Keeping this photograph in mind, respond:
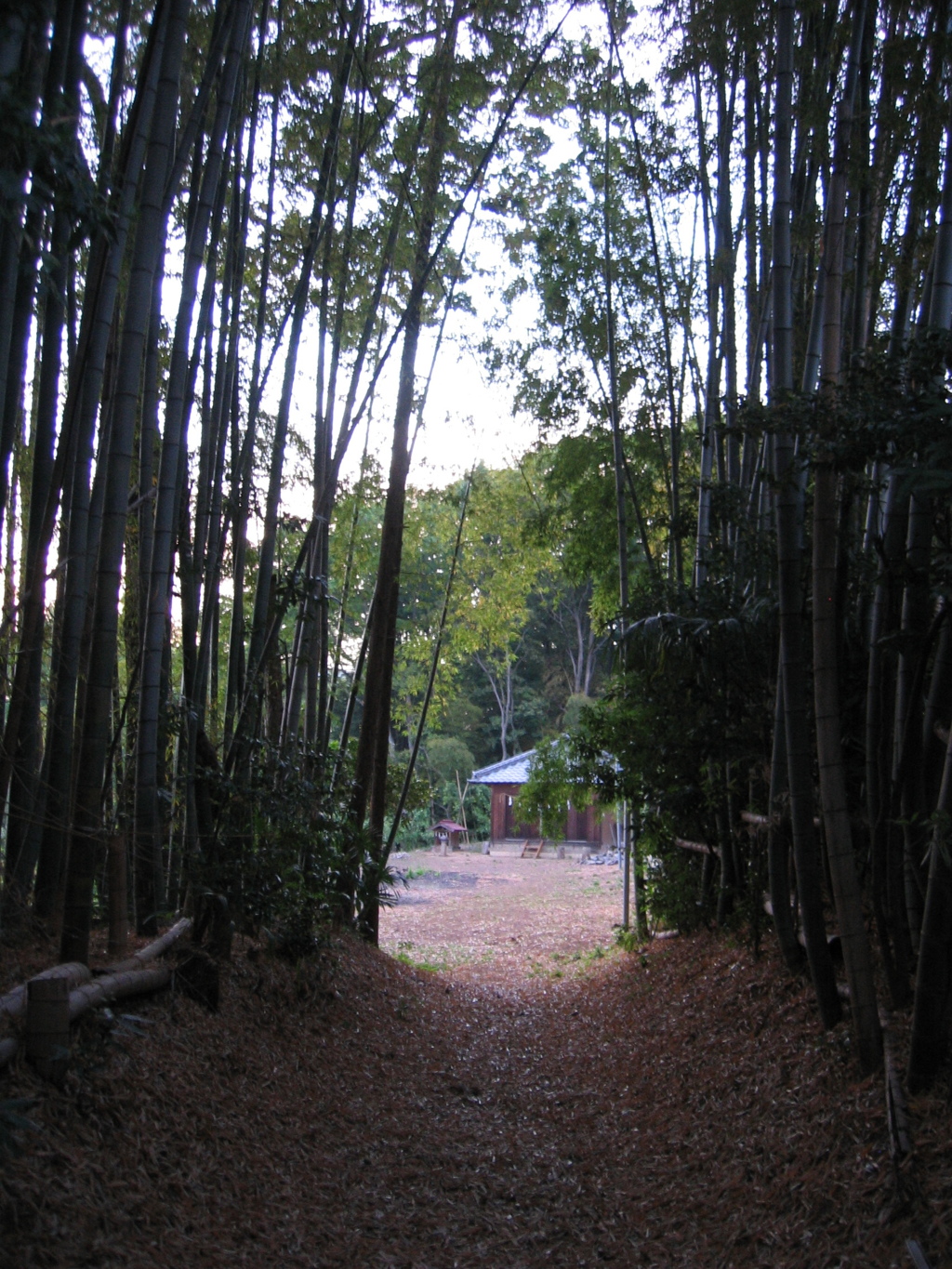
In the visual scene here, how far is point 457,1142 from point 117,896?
1478 mm

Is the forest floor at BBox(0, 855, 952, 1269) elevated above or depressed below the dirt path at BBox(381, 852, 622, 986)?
above

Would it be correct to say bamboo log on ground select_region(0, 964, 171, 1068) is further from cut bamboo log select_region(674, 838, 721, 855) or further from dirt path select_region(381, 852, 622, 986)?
dirt path select_region(381, 852, 622, 986)

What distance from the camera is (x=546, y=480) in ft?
26.3

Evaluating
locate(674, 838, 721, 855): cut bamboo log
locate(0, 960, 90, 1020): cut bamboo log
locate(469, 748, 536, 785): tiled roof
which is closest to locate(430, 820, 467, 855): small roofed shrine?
locate(469, 748, 536, 785): tiled roof

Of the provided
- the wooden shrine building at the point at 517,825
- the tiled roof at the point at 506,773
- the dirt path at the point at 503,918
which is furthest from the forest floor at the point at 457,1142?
the wooden shrine building at the point at 517,825

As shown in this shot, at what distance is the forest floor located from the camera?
2115 mm

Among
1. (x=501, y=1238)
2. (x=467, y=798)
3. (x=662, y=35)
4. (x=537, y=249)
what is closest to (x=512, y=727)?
(x=467, y=798)

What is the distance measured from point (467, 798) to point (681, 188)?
59.5ft

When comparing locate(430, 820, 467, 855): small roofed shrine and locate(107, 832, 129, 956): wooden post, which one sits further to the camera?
locate(430, 820, 467, 855): small roofed shrine

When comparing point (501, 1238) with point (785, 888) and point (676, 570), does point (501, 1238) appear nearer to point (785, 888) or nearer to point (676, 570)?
point (785, 888)

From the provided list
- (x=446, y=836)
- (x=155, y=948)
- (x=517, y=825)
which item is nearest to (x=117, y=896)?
(x=155, y=948)

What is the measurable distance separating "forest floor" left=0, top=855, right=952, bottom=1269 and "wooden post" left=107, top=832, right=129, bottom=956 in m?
0.24

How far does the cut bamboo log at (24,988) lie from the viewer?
7.38 ft

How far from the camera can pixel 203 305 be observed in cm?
394
